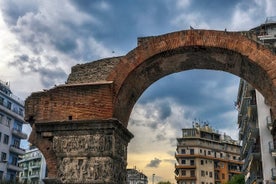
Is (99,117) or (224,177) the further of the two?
(224,177)

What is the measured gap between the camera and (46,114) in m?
8.13

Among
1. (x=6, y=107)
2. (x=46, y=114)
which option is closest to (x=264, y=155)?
(x=46, y=114)

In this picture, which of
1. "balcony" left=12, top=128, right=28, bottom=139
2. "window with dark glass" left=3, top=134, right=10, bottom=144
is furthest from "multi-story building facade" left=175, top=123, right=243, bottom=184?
"window with dark glass" left=3, top=134, right=10, bottom=144

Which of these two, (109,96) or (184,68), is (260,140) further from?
(109,96)

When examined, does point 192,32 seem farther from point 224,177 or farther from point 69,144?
point 224,177

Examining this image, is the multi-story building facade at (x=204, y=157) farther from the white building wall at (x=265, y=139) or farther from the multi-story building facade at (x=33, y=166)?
the white building wall at (x=265, y=139)

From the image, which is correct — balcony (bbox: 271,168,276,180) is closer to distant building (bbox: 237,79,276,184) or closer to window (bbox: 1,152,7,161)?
distant building (bbox: 237,79,276,184)

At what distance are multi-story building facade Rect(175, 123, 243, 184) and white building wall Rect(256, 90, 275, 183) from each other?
1302 inches

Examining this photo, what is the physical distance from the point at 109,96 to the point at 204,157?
50.6 metres

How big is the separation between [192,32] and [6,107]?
3046 cm

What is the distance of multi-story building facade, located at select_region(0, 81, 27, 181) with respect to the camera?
34031 mm

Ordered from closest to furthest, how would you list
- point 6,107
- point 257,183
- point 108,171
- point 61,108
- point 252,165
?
point 108,171 < point 61,108 < point 257,183 < point 252,165 < point 6,107

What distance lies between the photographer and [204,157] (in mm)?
56000

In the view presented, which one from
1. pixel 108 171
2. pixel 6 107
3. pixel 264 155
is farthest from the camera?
pixel 6 107
